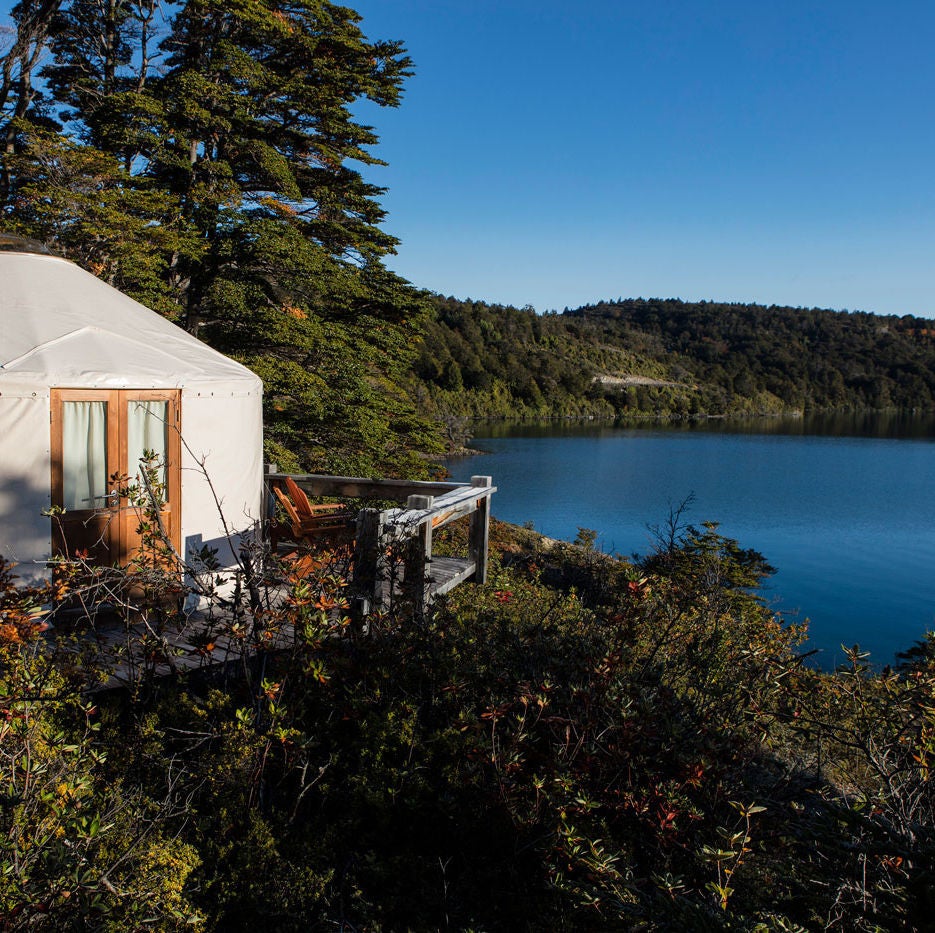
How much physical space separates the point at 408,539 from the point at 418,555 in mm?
285

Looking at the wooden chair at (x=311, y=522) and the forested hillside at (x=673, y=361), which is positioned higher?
the forested hillside at (x=673, y=361)

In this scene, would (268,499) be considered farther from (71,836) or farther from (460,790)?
(71,836)

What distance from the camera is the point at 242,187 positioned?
37.2ft

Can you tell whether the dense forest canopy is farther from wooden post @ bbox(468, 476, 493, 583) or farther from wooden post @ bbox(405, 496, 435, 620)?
wooden post @ bbox(405, 496, 435, 620)

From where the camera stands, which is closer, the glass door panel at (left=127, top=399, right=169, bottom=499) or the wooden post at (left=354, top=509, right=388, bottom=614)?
the wooden post at (left=354, top=509, right=388, bottom=614)

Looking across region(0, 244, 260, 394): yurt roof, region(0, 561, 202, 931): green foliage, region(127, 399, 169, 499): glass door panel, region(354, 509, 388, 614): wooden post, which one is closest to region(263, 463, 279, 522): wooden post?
region(0, 244, 260, 394): yurt roof

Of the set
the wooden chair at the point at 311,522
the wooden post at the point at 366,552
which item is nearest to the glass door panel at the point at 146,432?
the wooden chair at the point at 311,522

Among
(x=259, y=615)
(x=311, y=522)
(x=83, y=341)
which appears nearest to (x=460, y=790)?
(x=259, y=615)

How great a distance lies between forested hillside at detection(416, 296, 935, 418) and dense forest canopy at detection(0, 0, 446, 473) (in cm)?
3456

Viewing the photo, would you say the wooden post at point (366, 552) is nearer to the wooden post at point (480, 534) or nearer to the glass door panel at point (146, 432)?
the glass door panel at point (146, 432)

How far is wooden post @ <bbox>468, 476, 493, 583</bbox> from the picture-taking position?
679cm

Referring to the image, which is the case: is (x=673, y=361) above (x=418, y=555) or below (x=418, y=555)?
above

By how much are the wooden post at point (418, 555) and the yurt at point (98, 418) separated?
108 centimetres

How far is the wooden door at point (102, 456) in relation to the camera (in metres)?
4.77
